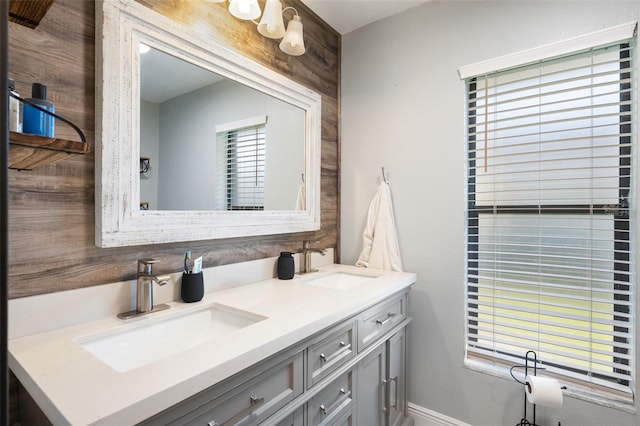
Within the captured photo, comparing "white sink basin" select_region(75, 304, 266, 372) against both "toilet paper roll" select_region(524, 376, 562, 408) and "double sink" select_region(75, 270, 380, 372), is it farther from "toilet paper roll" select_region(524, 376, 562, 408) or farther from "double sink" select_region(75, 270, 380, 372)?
"toilet paper roll" select_region(524, 376, 562, 408)

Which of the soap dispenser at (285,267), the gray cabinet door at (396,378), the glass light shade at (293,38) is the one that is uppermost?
the glass light shade at (293,38)

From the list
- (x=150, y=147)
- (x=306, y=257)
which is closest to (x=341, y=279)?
(x=306, y=257)

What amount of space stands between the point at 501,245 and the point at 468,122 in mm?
689

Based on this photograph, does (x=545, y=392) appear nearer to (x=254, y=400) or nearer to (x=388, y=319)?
(x=388, y=319)

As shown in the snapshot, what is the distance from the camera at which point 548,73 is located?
153cm

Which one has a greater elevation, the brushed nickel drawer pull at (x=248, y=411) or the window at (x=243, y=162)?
the window at (x=243, y=162)

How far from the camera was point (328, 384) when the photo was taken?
3.62 ft

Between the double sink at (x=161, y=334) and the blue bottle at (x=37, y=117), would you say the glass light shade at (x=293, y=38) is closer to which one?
the blue bottle at (x=37, y=117)

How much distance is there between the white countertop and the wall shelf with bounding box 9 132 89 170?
0.48 m

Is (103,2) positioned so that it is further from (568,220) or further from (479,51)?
(568,220)

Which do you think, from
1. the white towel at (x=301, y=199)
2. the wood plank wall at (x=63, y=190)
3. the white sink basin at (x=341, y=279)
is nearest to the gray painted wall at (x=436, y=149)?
the white sink basin at (x=341, y=279)

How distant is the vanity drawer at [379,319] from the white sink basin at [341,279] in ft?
0.68

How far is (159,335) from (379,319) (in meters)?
0.92

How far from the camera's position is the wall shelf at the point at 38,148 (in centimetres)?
67
